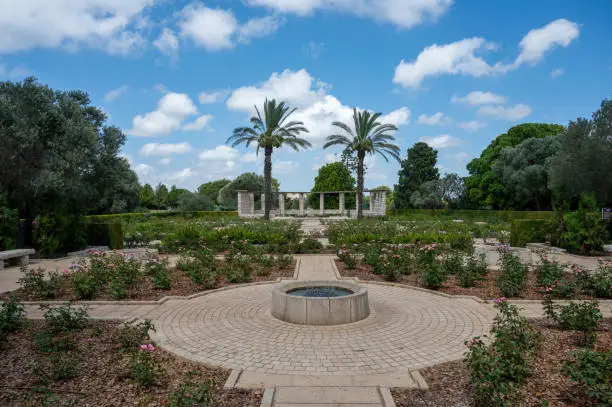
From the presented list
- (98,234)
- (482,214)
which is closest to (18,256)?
(98,234)

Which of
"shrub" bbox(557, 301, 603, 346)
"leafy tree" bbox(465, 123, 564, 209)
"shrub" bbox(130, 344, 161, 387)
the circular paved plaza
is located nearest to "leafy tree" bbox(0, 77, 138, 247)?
the circular paved plaza

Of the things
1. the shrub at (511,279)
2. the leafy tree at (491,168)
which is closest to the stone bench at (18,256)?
the shrub at (511,279)

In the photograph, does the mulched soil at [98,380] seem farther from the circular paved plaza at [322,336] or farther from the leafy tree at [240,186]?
the leafy tree at [240,186]

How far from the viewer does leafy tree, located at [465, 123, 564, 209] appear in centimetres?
3838

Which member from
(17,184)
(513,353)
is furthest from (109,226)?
(513,353)

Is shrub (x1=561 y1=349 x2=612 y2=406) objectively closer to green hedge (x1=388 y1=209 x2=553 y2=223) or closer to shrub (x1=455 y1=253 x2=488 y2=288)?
shrub (x1=455 y1=253 x2=488 y2=288)

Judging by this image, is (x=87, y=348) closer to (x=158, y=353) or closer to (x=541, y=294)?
(x=158, y=353)

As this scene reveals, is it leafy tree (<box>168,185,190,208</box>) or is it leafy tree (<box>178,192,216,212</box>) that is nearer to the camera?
leafy tree (<box>178,192,216,212</box>)

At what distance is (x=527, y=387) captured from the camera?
12.9ft

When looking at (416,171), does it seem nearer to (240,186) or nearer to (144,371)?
(240,186)

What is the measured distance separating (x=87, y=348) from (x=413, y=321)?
4756 mm

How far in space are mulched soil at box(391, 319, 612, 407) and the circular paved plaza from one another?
37cm

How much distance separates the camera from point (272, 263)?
11.2 metres

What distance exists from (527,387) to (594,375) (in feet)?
2.03
